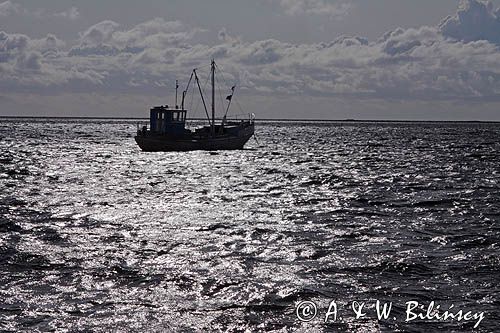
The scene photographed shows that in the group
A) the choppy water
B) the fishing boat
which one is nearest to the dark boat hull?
the fishing boat

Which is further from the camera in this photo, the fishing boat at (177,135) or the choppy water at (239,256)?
the fishing boat at (177,135)

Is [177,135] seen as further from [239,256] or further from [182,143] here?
[239,256]

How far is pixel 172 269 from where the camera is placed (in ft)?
55.0

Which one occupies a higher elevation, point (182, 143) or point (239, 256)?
point (182, 143)

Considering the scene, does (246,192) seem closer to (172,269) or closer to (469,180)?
(469,180)

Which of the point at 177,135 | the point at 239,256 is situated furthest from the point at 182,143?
the point at 239,256

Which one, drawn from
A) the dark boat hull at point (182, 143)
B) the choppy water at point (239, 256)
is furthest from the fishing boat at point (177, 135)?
the choppy water at point (239, 256)

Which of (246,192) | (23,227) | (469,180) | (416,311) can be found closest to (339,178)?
(469,180)

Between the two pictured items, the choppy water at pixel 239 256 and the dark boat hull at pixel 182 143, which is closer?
the choppy water at pixel 239 256

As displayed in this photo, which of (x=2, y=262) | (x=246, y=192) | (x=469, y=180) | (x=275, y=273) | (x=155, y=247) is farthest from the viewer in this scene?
(x=469, y=180)

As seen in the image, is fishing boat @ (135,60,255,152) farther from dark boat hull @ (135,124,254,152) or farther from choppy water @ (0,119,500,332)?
choppy water @ (0,119,500,332)

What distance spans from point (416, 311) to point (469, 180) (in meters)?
32.6

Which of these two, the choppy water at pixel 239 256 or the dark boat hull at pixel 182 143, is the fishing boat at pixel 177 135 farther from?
the choppy water at pixel 239 256

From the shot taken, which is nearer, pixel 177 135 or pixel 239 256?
pixel 239 256
